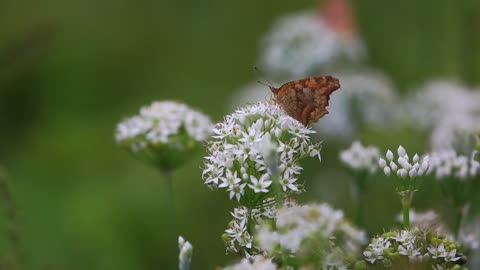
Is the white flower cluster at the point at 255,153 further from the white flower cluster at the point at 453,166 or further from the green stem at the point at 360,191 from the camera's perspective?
the green stem at the point at 360,191

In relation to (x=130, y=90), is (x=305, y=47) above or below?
below

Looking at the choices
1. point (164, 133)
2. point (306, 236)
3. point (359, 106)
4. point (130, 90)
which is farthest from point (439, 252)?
point (130, 90)

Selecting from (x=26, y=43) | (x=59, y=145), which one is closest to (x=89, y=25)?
(x=59, y=145)

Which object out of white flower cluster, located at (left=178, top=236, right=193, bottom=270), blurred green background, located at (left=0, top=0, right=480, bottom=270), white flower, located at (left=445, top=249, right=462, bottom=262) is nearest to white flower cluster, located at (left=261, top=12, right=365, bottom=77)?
blurred green background, located at (left=0, top=0, right=480, bottom=270)

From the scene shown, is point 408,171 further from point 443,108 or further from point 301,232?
point 443,108

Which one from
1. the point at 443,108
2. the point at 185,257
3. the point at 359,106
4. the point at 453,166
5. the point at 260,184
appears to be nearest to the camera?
the point at 185,257

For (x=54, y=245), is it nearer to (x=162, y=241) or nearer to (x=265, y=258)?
(x=162, y=241)

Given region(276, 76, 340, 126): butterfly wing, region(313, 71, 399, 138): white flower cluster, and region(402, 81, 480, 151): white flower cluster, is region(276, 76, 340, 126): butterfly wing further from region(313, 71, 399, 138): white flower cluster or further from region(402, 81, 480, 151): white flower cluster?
region(313, 71, 399, 138): white flower cluster

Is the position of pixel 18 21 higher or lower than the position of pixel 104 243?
higher
